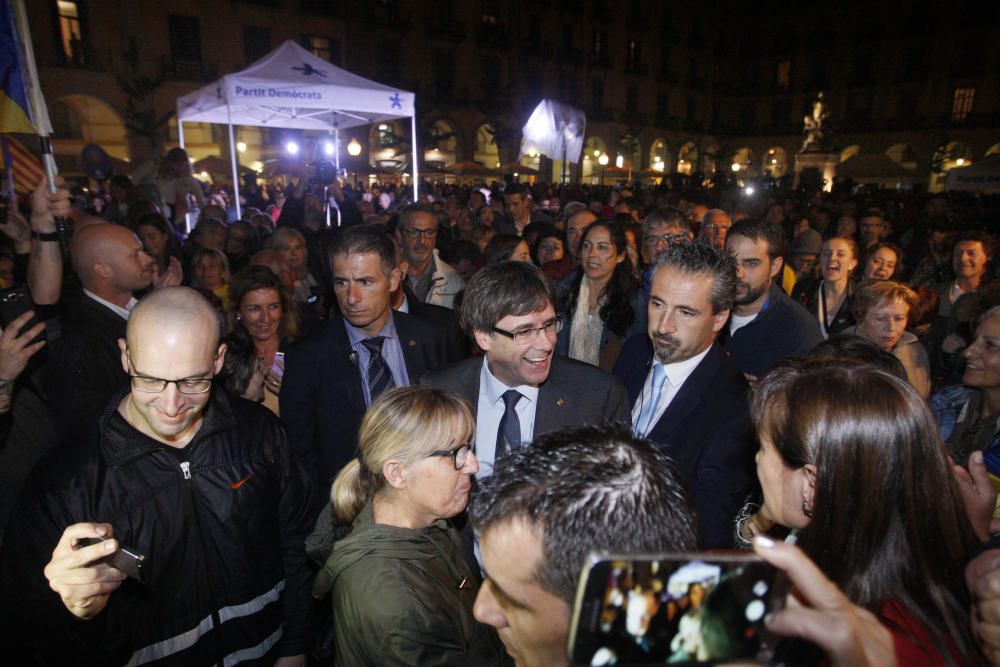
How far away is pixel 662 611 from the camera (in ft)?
2.49

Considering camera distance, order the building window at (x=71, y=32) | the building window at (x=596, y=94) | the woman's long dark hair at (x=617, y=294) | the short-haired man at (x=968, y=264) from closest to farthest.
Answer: the woman's long dark hair at (x=617, y=294) < the short-haired man at (x=968, y=264) < the building window at (x=71, y=32) < the building window at (x=596, y=94)

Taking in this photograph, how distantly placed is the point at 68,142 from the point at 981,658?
99.0ft

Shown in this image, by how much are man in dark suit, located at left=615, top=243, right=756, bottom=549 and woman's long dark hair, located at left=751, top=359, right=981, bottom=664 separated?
0.99 meters

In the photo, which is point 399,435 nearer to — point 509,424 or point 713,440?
point 509,424

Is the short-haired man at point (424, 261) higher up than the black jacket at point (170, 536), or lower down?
higher up

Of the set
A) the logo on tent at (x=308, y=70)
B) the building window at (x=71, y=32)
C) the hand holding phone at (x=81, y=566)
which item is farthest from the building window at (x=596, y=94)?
the hand holding phone at (x=81, y=566)

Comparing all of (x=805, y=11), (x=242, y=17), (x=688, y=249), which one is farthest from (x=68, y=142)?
(x=805, y=11)

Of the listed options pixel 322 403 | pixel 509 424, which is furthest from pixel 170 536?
pixel 509 424

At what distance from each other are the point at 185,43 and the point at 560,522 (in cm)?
2906

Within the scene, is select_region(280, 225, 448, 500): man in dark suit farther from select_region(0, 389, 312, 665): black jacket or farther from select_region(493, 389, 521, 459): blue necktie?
select_region(493, 389, 521, 459): blue necktie

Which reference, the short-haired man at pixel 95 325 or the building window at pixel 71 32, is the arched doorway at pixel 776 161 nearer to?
the building window at pixel 71 32

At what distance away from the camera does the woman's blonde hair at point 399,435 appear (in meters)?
1.91

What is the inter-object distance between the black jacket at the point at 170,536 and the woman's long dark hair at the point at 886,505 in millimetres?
1823

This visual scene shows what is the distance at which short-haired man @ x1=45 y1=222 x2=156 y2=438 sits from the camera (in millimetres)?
2934
